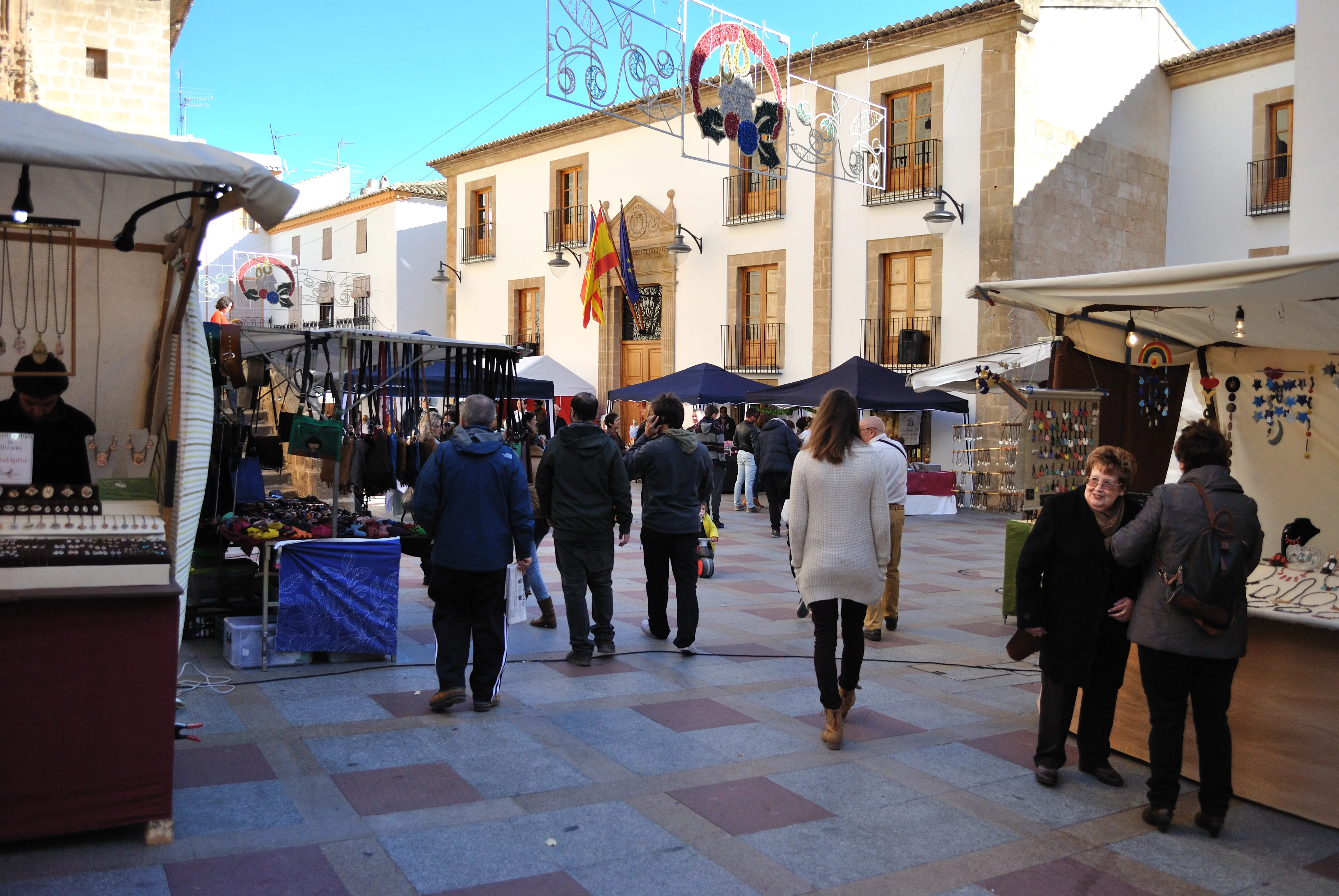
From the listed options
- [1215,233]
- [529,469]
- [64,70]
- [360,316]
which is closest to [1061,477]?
[529,469]

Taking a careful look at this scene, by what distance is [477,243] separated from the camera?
86.5ft

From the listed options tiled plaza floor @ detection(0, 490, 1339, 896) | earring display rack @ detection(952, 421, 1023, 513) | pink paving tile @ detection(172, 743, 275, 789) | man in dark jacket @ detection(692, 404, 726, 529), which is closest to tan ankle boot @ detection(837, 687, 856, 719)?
tiled plaza floor @ detection(0, 490, 1339, 896)

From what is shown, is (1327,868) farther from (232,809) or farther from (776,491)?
(776,491)

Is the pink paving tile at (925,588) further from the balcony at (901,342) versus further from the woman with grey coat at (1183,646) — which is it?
the balcony at (901,342)

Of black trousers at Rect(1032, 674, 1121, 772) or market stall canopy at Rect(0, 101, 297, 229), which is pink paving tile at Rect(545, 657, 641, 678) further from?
market stall canopy at Rect(0, 101, 297, 229)

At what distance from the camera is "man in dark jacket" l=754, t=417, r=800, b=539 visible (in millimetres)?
12531

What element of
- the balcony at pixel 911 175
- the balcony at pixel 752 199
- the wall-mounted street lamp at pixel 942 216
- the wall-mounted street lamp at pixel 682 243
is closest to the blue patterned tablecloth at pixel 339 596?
the wall-mounted street lamp at pixel 942 216

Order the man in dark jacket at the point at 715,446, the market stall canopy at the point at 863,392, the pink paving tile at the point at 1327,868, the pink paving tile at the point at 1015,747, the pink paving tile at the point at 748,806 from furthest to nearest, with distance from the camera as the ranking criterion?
the market stall canopy at the point at 863,392
the man in dark jacket at the point at 715,446
the pink paving tile at the point at 1015,747
the pink paving tile at the point at 748,806
the pink paving tile at the point at 1327,868

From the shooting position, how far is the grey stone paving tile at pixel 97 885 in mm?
3094

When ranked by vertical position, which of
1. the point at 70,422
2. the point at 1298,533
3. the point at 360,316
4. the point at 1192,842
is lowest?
the point at 1192,842

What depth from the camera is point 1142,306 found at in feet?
17.4

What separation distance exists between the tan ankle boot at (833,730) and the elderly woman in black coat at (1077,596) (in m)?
0.84

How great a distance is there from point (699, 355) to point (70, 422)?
658 inches

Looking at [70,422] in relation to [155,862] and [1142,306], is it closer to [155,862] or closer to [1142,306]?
[155,862]
